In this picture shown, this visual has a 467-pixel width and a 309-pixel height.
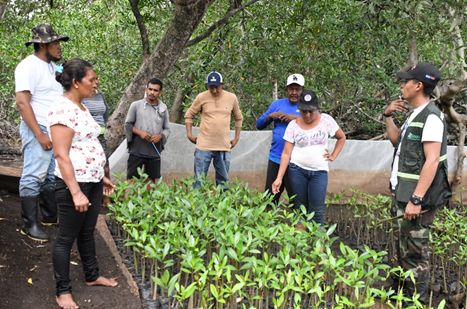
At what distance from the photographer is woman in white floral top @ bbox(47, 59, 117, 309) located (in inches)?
113

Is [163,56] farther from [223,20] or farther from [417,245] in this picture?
[417,245]

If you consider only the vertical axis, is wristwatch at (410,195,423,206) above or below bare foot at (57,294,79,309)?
above

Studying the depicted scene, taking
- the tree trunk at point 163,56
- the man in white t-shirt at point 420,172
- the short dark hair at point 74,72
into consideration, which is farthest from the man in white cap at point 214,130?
the short dark hair at point 74,72

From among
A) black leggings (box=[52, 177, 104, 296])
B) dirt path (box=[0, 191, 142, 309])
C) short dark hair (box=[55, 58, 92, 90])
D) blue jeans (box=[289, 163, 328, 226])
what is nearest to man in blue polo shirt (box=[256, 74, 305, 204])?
blue jeans (box=[289, 163, 328, 226])

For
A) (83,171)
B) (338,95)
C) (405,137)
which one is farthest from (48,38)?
(338,95)

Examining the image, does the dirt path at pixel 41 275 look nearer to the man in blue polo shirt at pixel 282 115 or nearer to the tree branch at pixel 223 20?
the man in blue polo shirt at pixel 282 115

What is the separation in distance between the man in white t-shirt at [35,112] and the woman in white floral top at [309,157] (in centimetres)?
224

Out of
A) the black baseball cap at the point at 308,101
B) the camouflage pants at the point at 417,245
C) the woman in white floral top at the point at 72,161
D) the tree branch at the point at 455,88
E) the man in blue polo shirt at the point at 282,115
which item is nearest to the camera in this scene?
the woman in white floral top at the point at 72,161

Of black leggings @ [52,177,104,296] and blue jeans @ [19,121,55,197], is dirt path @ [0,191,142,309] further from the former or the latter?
blue jeans @ [19,121,55,197]

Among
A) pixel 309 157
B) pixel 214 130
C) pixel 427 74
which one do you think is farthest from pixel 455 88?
pixel 214 130

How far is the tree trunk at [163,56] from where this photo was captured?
596cm

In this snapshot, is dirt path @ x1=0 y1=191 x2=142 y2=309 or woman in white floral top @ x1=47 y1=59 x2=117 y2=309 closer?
woman in white floral top @ x1=47 y1=59 x2=117 y2=309

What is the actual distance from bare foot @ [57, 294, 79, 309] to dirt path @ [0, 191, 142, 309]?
0.33 ft

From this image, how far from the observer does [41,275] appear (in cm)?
351
